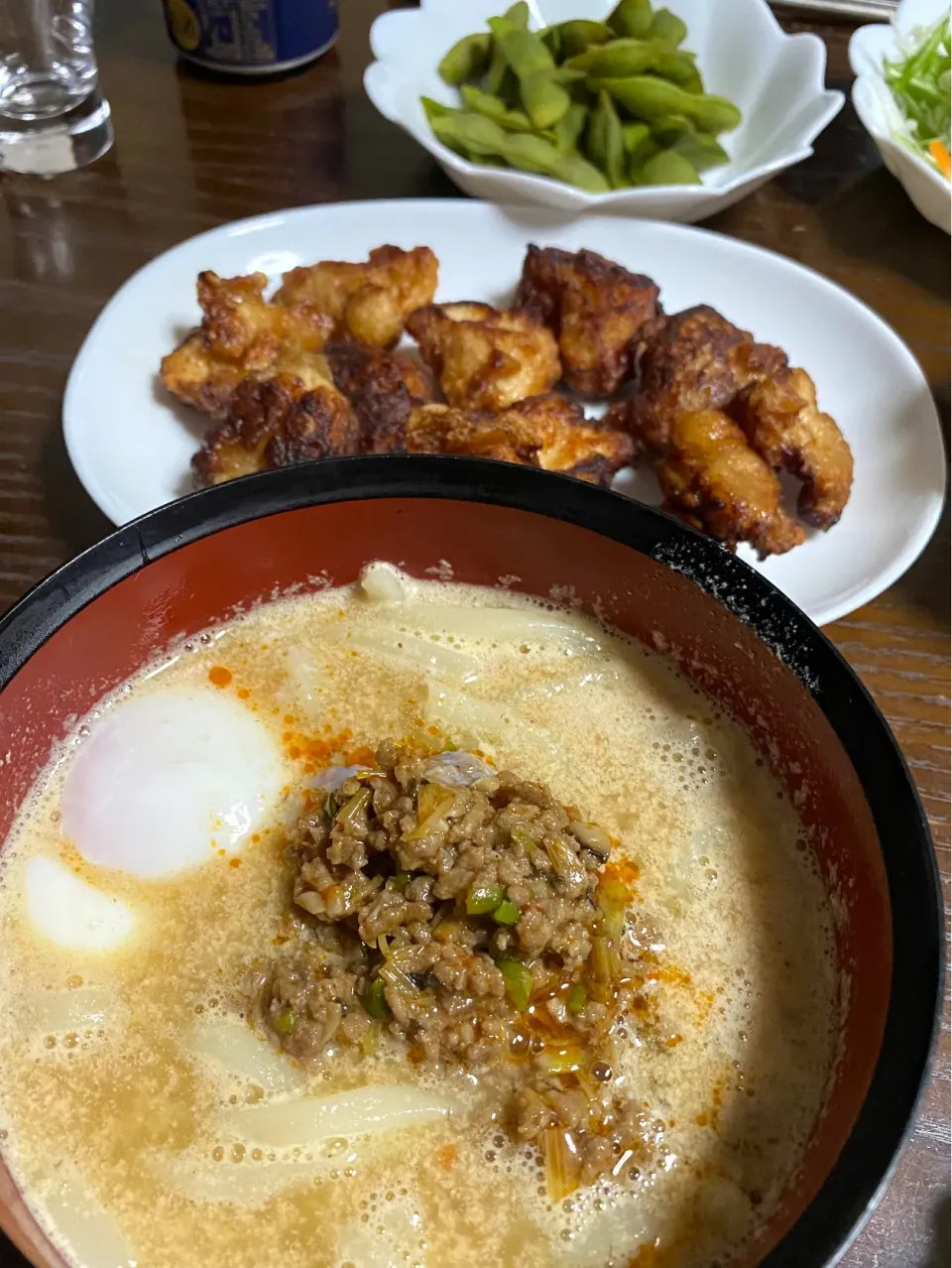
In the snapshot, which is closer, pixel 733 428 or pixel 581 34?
pixel 733 428

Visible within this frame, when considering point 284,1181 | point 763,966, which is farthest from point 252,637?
point 763,966

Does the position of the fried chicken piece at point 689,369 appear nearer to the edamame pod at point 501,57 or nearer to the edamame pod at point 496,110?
the edamame pod at point 496,110

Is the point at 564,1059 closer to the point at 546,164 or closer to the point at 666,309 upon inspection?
the point at 666,309

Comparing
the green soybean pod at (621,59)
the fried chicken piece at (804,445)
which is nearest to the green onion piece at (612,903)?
the fried chicken piece at (804,445)

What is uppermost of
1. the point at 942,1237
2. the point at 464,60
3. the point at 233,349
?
the point at 464,60

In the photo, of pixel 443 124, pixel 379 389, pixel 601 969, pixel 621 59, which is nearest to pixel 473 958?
pixel 601 969

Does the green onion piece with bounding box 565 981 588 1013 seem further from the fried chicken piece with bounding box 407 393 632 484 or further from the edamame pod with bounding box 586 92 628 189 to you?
the edamame pod with bounding box 586 92 628 189
